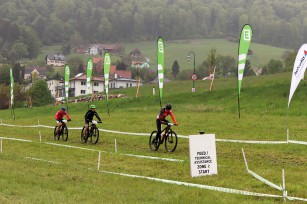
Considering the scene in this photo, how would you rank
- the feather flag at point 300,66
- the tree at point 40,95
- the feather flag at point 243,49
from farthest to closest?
the tree at point 40,95 → the feather flag at point 243,49 → the feather flag at point 300,66

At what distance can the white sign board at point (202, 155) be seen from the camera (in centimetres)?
1080

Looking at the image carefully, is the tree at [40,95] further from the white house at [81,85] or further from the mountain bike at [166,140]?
the mountain bike at [166,140]

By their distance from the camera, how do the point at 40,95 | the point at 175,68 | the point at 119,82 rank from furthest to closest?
the point at 175,68 → the point at 119,82 → the point at 40,95

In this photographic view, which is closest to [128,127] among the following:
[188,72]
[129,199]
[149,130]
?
[149,130]

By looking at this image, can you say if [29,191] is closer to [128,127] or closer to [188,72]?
[128,127]

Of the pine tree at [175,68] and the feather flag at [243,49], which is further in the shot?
the pine tree at [175,68]

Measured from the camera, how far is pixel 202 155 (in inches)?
430

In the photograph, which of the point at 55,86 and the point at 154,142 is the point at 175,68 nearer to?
the point at 55,86

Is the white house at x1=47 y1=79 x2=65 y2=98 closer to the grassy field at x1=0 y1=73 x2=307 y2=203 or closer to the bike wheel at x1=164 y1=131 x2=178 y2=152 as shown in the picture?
the grassy field at x1=0 y1=73 x2=307 y2=203

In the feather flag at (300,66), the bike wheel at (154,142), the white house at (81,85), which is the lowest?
the bike wheel at (154,142)

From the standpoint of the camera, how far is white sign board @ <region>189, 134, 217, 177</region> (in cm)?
1080

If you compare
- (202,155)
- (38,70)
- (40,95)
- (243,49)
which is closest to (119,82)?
(40,95)

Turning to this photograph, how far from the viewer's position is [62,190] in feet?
32.1

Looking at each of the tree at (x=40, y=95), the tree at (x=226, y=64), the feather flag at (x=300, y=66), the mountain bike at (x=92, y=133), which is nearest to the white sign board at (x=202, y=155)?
the feather flag at (x=300, y=66)
